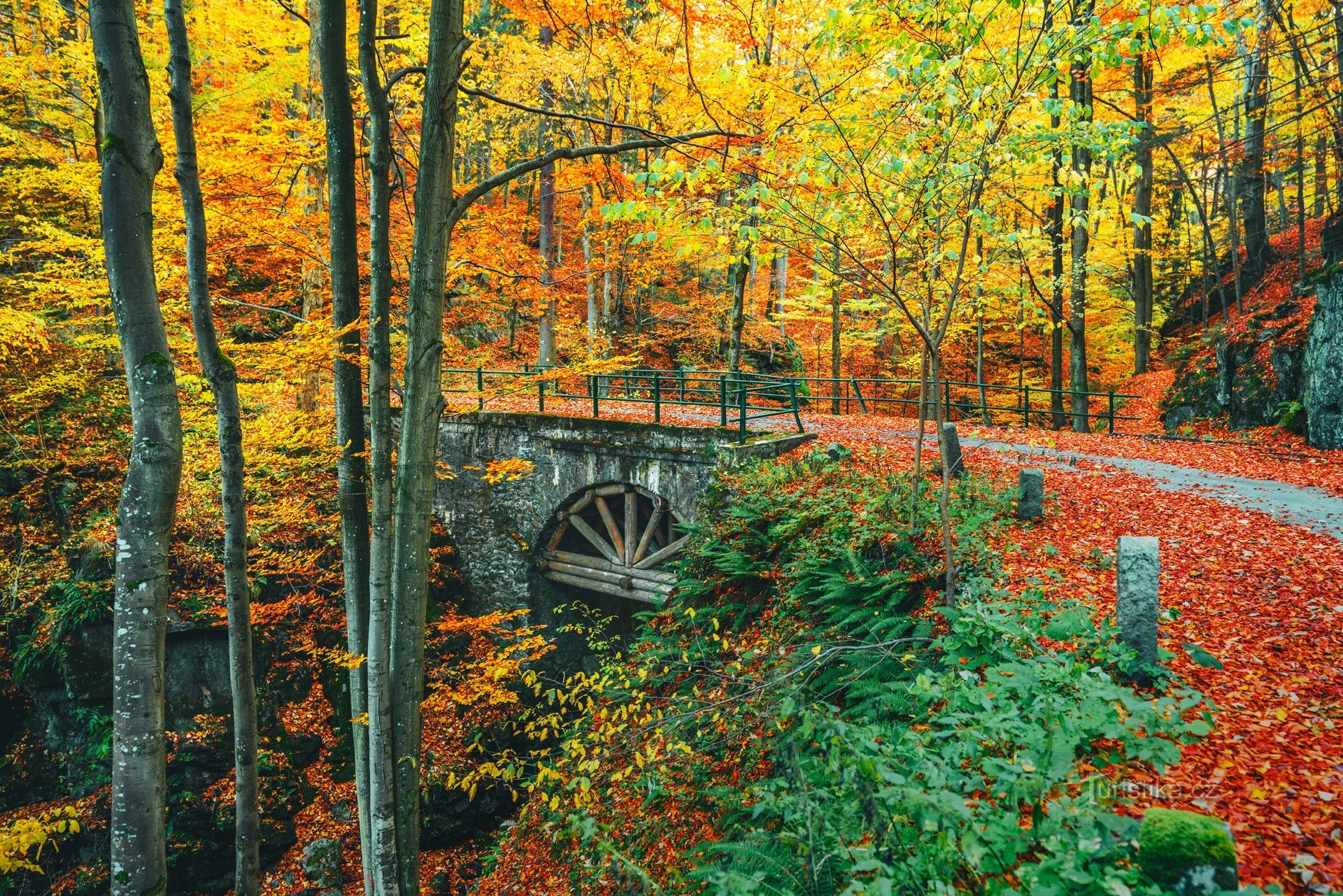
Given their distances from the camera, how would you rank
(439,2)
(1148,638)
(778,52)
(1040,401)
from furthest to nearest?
(1040,401) < (778,52) < (439,2) < (1148,638)

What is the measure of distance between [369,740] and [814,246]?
5894mm

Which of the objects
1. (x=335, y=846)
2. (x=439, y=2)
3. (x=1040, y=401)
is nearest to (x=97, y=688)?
(x=335, y=846)

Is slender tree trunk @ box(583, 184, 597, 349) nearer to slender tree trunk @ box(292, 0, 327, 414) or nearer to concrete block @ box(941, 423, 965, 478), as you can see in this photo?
slender tree trunk @ box(292, 0, 327, 414)

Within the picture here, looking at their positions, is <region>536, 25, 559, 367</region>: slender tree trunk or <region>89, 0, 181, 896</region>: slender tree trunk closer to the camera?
<region>89, 0, 181, 896</region>: slender tree trunk

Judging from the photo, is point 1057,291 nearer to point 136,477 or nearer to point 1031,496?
point 1031,496

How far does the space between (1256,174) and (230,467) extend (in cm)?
2418

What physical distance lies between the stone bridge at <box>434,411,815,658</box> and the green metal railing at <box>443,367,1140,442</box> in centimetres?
59

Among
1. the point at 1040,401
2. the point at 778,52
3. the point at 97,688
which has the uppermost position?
the point at 778,52

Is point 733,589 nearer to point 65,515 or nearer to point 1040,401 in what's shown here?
point 65,515

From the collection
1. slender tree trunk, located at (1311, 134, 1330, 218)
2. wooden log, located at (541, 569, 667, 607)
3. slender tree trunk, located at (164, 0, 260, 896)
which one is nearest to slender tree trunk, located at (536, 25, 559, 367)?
wooden log, located at (541, 569, 667, 607)

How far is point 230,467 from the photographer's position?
630cm

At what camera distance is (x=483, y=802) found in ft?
38.6

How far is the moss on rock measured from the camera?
2381 millimetres

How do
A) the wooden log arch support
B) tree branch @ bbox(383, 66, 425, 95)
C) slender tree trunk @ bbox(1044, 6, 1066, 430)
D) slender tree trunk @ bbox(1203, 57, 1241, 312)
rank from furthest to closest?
slender tree trunk @ bbox(1203, 57, 1241, 312) < slender tree trunk @ bbox(1044, 6, 1066, 430) < the wooden log arch support < tree branch @ bbox(383, 66, 425, 95)
